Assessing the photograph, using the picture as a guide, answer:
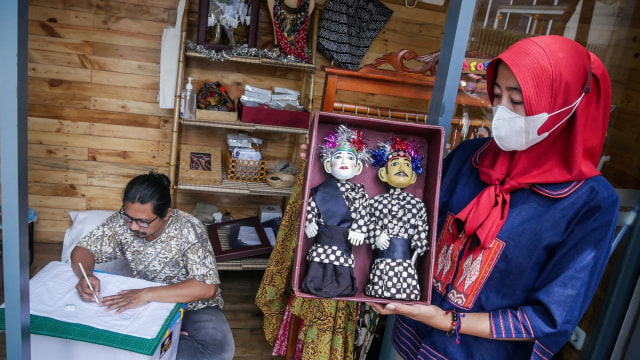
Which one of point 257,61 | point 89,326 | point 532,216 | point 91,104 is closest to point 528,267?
point 532,216

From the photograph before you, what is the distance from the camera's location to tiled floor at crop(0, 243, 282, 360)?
263 centimetres

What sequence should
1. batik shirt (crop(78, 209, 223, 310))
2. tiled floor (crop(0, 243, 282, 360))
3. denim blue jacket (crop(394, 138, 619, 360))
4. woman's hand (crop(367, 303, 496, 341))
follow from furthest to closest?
1. tiled floor (crop(0, 243, 282, 360))
2. batik shirt (crop(78, 209, 223, 310))
3. woman's hand (crop(367, 303, 496, 341))
4. denim blue jacket (crop(394, 138, 619, 360))

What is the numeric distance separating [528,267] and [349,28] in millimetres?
2314

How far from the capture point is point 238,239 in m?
3.07

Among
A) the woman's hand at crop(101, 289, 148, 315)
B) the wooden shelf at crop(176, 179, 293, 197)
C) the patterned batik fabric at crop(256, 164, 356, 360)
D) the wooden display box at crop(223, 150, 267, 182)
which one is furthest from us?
the wooden display box at crop(223, 150, 267, 182)

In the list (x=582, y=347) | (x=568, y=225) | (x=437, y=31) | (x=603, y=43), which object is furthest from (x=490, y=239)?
(x=437, y=31)

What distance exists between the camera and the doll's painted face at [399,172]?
1260mm

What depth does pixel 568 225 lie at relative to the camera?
3.42 ft

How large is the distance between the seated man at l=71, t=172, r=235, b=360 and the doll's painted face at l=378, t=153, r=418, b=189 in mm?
955

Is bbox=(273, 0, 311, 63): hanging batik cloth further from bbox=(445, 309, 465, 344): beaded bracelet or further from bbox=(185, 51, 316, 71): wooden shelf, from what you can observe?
bbox=(445, 309, 465, 344): beaded bracelet

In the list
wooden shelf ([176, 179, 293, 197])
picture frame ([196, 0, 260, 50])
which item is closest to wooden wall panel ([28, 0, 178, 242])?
picture frame ([196, 0, 260, 50])

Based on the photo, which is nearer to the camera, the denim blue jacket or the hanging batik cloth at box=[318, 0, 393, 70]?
the denim blue jacket

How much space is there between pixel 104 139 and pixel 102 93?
322mm

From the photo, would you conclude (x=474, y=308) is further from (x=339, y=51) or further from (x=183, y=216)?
(x=339, y=51)
